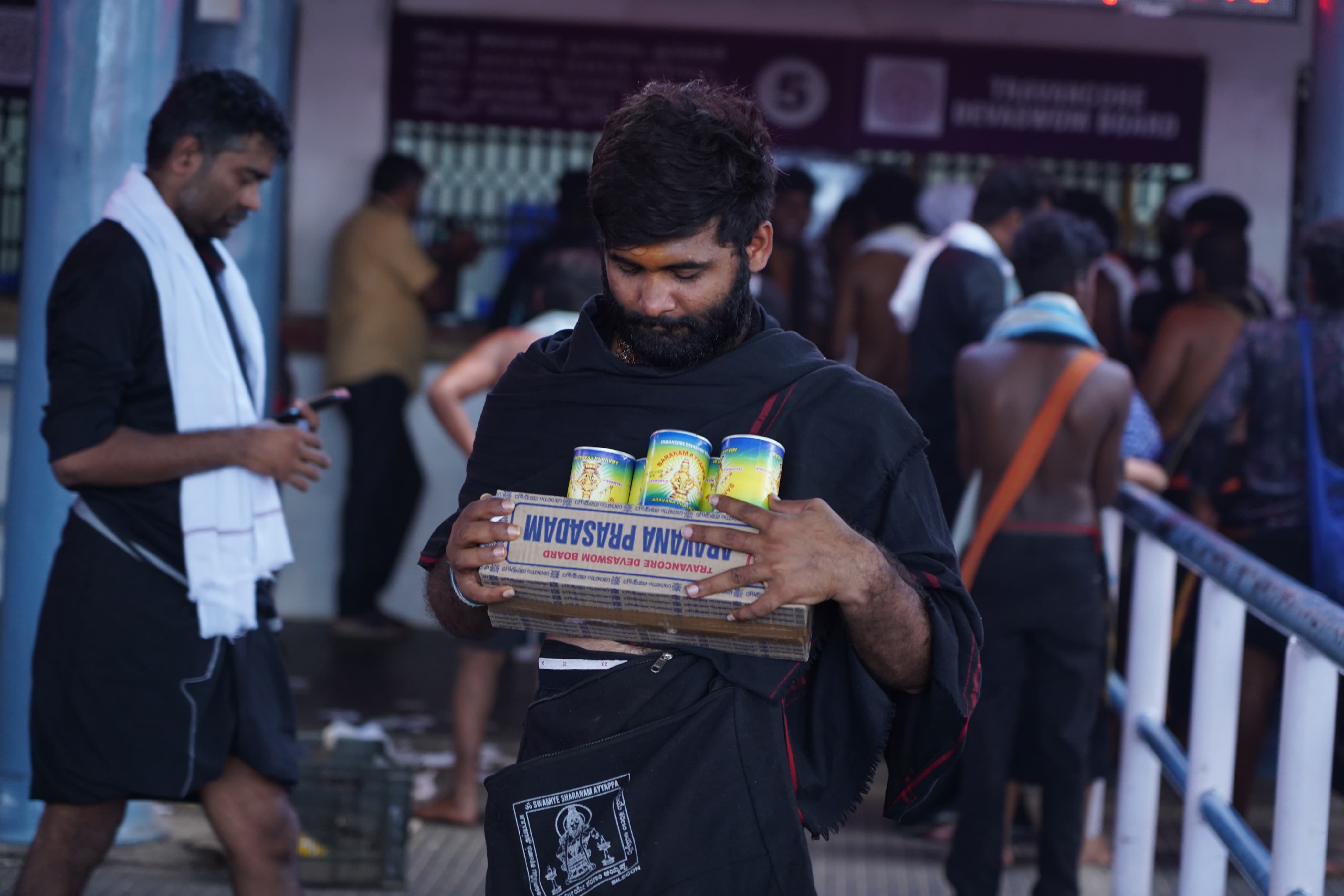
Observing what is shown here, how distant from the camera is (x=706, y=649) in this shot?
217 cm

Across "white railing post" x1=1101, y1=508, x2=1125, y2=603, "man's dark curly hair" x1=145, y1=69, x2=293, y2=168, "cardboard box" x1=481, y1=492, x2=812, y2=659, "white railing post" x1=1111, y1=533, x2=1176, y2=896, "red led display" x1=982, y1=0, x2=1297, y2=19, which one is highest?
"red led display" x1=982, y1=0, x2=1297, y2=19

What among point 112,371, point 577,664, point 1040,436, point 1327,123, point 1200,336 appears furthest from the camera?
point 1200,336

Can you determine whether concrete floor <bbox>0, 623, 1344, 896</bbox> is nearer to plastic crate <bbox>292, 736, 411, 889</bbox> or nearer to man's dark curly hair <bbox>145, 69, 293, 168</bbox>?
plastic crate <bbox>292, 736, 411, 889</bbox>

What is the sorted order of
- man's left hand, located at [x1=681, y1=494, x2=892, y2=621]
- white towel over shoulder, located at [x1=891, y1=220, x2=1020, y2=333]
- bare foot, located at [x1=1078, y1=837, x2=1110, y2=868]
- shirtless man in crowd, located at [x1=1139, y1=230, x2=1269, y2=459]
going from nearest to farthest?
1. man's left hand, located at [x1=681, y1=494, x2=892, y2=621]
2. bare foot, located at [x1=1078, y1=837, x2=1110, y2=868]
3. white towel over shoulder, located at [x1=891, y1=220, x2=1020, y2=333]
4. shirtless man in crowd, located at [x1=1139, y1=230, x2=1269, y2=459]

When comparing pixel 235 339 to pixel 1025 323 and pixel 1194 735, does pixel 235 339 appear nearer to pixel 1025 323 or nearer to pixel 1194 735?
pixel 1025 323

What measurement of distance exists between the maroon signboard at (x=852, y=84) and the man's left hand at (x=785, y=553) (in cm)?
611

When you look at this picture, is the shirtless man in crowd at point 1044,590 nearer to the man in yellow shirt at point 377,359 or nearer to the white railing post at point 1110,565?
the white railing post at point 1110,565

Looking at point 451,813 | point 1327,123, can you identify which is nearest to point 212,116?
point 451,813

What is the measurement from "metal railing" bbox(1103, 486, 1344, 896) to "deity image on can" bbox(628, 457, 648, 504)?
1.26 meters

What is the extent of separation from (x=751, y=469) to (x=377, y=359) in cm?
576

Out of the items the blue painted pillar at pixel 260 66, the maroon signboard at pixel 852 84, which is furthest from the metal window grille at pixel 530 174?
the blue painted pillar at pixel 260 66

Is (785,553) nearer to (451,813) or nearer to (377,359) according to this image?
(451,813)

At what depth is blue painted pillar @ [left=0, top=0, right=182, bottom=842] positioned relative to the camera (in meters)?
4.59

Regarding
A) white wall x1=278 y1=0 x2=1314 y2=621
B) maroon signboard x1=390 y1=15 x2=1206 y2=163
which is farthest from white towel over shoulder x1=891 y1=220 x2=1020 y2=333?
white wall x1=278 y1=0 x2=1314 y2=621
